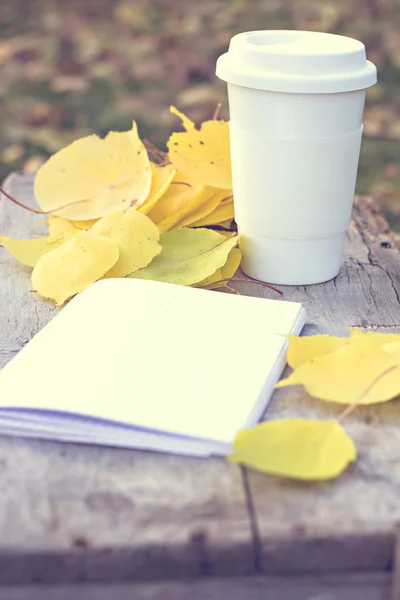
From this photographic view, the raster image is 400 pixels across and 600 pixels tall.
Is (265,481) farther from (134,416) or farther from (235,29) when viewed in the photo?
(235,29)

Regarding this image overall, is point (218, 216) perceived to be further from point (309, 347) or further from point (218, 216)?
point (309, 347)

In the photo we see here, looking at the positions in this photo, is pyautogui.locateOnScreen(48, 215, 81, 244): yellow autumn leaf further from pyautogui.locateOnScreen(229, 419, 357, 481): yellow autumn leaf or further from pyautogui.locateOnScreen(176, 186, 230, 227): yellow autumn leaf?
pyautogui.locateOnScreen(229, 419, 357, 481): yellow autumn leaf

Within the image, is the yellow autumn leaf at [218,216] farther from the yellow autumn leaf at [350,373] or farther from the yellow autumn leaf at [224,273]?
the yellow autumn leaf at [350,373]

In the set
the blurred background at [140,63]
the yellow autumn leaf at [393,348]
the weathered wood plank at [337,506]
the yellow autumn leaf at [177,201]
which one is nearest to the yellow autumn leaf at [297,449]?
the weathered wood plank at [337,506]

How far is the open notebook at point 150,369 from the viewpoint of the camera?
2.21 feet

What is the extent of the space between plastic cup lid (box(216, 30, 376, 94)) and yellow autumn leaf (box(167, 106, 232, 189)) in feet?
0.49

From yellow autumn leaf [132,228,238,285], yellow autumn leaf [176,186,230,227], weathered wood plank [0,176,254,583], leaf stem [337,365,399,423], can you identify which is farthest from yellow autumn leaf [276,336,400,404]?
yellow autumn leaf [176,186,230,227]

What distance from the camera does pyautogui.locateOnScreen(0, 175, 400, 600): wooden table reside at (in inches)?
22.1

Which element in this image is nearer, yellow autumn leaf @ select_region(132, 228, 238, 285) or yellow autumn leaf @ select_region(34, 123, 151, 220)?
yellow autumn leaf @ select_region(132, 228, 238, 285)

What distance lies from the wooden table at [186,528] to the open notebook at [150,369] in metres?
0.02

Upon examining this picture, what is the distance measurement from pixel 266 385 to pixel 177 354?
0.09m

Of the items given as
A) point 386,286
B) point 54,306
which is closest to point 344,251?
point 386,286

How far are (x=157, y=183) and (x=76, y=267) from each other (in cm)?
21

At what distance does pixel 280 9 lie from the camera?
3.24m
